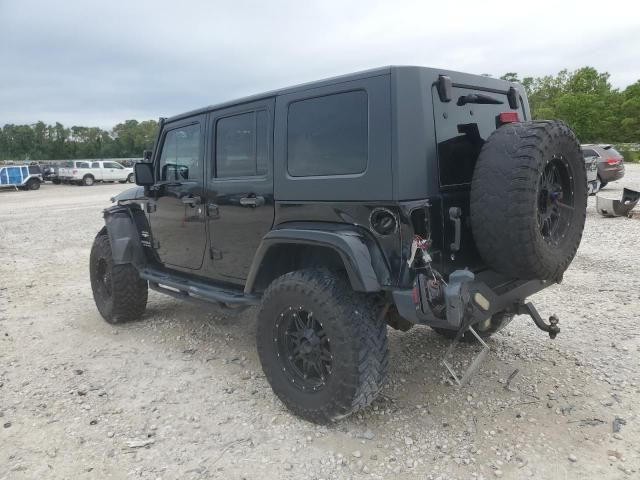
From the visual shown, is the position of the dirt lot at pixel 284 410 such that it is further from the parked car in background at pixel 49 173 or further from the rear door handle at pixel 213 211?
the parked car in background at pixel 49 173

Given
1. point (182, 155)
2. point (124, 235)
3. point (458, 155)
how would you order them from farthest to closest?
point (124, 235) < point (182, 155) < point (458, 155)

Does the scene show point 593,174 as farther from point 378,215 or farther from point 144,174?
point 378,215

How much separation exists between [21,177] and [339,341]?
2968 centimetres

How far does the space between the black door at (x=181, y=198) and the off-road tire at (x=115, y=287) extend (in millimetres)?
457

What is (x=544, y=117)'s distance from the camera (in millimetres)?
52156

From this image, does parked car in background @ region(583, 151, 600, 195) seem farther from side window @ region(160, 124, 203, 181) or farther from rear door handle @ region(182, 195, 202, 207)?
rear door handle @ region(182, 195, 202, 207)

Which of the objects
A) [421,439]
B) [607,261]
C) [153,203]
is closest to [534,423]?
[421,439]

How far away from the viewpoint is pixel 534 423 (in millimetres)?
2998

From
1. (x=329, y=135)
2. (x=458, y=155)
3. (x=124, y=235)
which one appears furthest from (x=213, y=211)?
(x=458, y=155)

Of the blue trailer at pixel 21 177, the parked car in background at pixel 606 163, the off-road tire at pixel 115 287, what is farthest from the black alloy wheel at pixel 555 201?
the blue trailer at pixel 21 177

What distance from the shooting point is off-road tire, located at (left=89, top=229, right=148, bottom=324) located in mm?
4883

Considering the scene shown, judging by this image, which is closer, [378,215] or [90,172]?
[378,215]

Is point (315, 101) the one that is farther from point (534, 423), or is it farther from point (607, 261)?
point (607, 261)

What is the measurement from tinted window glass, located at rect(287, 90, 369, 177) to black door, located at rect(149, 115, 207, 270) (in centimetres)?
111
